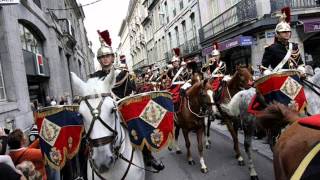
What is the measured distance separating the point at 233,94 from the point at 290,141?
17.6 feet

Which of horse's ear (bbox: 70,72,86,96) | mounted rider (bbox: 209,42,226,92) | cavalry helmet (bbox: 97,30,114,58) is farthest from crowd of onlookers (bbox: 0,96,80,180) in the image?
mounted rider (bbox: 209,42,226,92)

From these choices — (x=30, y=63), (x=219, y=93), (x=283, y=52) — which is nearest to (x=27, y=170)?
(x=283, y=52)

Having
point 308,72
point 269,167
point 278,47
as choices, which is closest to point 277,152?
point 278,47

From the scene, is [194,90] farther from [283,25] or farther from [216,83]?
[283,25]

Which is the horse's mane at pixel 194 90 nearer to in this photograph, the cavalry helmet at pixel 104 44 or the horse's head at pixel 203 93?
the horse's head at pixel 203 93

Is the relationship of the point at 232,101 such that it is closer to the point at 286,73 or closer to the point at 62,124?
the point at 286,73

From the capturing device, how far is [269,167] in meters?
8.08

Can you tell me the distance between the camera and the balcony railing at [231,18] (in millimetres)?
18891

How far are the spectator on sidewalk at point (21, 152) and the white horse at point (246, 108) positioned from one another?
147 inches

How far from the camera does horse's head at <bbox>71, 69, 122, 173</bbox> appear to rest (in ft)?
12.4

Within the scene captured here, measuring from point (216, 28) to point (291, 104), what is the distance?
772 inches

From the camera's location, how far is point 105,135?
383 centimetres

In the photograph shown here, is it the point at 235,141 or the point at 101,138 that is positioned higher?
the point at 101,138

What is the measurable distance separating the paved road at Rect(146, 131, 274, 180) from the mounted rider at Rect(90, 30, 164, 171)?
1.72m
